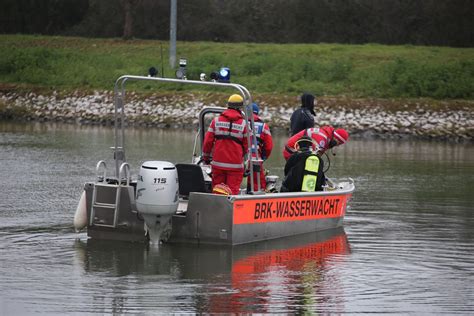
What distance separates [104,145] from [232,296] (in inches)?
670

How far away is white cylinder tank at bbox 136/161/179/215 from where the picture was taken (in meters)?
12.6

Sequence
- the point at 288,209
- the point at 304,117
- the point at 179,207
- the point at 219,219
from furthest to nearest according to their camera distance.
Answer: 1. the point at 304,117
2. the point at 288,209
3. the point at 179,207
4. the point at 219,219

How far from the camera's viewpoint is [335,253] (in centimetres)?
1369

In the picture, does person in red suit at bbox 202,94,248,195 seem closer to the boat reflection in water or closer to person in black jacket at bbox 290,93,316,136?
the boat reflection in water

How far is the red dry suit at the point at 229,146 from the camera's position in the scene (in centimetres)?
1355

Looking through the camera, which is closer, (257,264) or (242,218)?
(257,264)

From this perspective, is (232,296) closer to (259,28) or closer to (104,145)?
(104,145)

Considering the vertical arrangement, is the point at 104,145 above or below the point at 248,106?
below

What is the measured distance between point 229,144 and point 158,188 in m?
1.32

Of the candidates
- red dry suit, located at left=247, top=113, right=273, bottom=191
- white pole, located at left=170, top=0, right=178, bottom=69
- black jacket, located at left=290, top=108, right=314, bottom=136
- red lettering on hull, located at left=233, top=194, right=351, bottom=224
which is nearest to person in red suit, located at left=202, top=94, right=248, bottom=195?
red lettering on hull, located at left=233, top=194, right=351, bottom=224

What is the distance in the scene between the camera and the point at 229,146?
44.6 ft

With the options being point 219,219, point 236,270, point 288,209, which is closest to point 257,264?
point 236,270

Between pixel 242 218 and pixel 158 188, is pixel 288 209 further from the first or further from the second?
pixel 158 188

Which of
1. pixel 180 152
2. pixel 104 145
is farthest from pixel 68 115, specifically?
pixel 180 152
